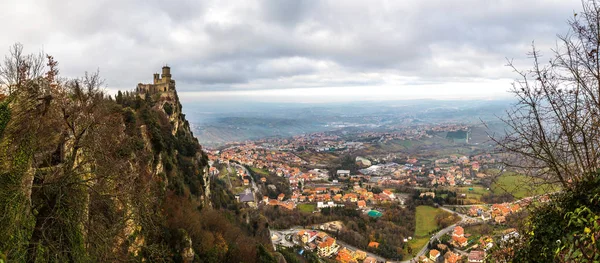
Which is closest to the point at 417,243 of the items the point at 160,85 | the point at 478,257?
the point at 478,257

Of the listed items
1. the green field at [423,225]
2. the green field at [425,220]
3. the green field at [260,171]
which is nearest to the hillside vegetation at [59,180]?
the green field at [423,225]

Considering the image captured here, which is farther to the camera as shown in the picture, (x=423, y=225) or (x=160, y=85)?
(x=423, y=225)

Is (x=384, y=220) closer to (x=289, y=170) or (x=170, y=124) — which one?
(x=170, y=124)

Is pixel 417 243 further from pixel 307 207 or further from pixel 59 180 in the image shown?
pixel 59 180

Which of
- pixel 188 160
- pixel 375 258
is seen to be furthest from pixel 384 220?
pixel 188 160

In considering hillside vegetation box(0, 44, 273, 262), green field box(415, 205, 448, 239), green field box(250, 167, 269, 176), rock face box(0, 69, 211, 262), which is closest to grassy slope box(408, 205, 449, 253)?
green field box(415, 205, 448, 239)
